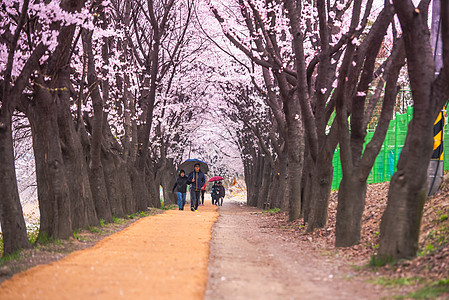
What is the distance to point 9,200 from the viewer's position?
1094cm

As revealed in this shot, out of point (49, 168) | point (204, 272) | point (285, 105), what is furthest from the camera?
point (285, 105)

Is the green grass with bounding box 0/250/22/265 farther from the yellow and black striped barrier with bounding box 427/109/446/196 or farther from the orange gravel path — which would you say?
the yellow and black striped barrier with bounding box 427/109/446/196

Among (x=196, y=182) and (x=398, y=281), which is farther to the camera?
(x=196, y=182)

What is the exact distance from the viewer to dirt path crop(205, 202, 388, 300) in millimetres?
6824

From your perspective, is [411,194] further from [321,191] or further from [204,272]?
[321,191]

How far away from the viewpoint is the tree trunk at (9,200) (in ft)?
35.7

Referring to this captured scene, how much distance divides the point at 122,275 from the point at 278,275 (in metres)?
2.13

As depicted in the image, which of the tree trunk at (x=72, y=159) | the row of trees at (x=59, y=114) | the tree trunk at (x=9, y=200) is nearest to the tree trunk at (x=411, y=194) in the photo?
the tree trunk at (x=9, y=200)

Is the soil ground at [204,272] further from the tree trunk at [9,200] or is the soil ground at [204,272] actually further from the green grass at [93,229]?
the green grass at [93,229]

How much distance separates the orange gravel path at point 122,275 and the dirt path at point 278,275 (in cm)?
27

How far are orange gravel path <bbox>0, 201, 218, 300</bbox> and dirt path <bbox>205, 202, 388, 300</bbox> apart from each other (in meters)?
0.27

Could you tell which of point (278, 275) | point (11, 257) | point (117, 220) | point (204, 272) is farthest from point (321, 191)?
point (117, 220)

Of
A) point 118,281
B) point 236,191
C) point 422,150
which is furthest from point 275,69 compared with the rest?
point 236,191

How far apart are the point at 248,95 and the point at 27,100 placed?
2135 centimetres
